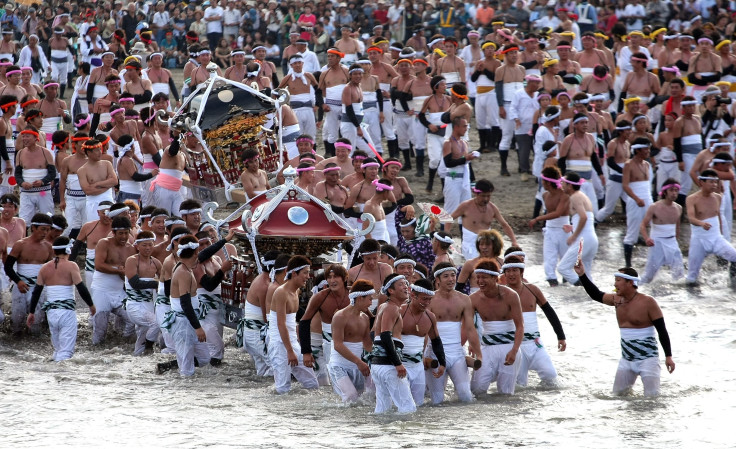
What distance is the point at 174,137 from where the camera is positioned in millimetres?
15023

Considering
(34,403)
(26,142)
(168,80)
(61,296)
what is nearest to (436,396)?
(34,403)

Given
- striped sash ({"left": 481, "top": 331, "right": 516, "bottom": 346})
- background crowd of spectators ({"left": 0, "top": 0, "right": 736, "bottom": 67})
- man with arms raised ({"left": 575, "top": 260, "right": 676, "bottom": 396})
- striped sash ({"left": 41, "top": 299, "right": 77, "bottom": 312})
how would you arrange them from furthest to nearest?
background crowd of spectators ({"left": 0, "top": 0, "right": 736, "bottom": 67})
striped sash ({"left": 41, "top": 299, "right": 77, "bottom": 312})
striped sash ({"left": 481, "top": 331, "right": 516, "bottom": 346})
man with arms raised ({"left": 575, "top": 260, "right": 676, "bottom": 396})

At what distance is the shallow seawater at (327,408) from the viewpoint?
8.80 metres

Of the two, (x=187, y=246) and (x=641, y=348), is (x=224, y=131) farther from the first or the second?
(x=641, y=348)

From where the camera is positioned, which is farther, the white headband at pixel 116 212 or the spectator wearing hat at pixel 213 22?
the spectator wearing hat at pixel 213 22

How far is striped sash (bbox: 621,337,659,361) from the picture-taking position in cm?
965

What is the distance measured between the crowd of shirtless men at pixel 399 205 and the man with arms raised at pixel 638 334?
2 centimetres

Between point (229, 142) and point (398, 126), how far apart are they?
14.2 ft

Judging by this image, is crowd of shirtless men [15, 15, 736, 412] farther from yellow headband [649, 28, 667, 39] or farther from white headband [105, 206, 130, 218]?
yellow headband [649, 28, 667, 39]

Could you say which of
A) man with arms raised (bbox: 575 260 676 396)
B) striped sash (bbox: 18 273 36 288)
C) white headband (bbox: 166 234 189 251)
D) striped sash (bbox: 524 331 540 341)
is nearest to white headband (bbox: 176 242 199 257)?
white headband (bbox: 166 234 189 251)

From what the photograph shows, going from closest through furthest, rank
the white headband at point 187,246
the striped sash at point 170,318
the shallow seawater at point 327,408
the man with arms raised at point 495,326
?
the shallow seawater at point 327,408
the man with arms raised at point 495,326
the white headband at point 187,246
the striped sash at point 170,318

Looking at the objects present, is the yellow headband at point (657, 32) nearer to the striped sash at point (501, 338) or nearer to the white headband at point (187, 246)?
the striped sash at point (501, 338)

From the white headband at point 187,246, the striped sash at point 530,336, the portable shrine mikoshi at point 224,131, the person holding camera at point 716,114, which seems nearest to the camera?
the striped sash at point 530,336

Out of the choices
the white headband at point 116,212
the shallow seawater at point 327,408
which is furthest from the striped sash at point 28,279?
the white headband at point 116,212
